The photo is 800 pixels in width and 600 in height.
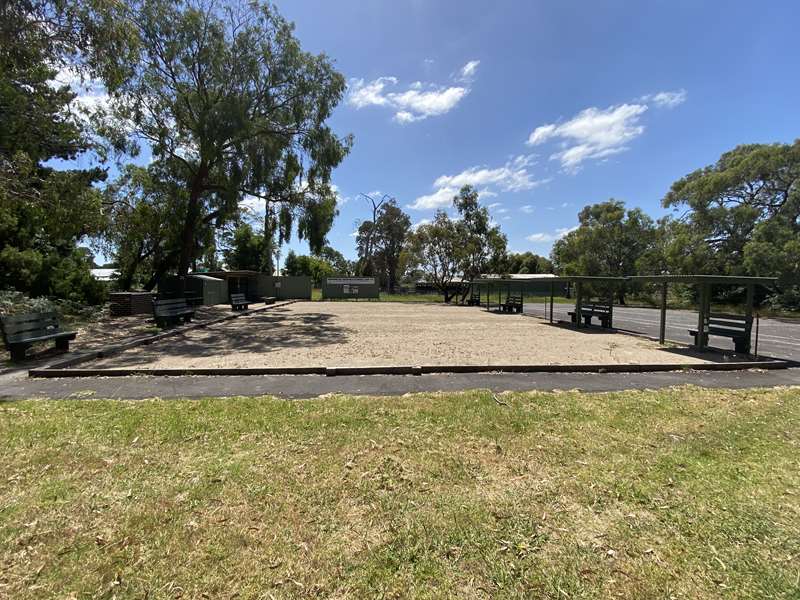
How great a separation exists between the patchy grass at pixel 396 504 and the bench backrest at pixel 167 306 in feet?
24.7

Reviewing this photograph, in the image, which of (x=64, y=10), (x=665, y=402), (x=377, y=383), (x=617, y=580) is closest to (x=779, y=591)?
(x=617, y=580)

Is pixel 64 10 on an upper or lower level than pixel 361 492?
upper

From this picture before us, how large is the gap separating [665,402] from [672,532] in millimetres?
2869

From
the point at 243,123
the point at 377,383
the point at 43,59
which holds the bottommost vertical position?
the point at 377,383

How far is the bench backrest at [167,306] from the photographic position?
35.8 feet

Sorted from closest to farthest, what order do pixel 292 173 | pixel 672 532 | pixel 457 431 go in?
pixel 672 532, pixel 457 431, pixel 292 173

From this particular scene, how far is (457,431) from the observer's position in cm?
359

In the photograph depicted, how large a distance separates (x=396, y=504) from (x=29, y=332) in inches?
316

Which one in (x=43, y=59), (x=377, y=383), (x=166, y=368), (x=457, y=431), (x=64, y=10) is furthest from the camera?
(x=43, y=59)

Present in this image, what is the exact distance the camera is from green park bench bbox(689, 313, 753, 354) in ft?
26.1

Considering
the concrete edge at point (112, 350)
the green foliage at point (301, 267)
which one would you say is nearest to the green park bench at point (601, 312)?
the concrete edge at point (112, 350)

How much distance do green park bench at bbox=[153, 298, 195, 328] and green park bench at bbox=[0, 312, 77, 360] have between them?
125 inches

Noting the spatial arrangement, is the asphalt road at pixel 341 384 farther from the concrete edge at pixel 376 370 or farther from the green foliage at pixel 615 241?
the green foliage at pixel 615 241

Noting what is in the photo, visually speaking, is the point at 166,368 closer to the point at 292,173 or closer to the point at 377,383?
the point at 377,383
